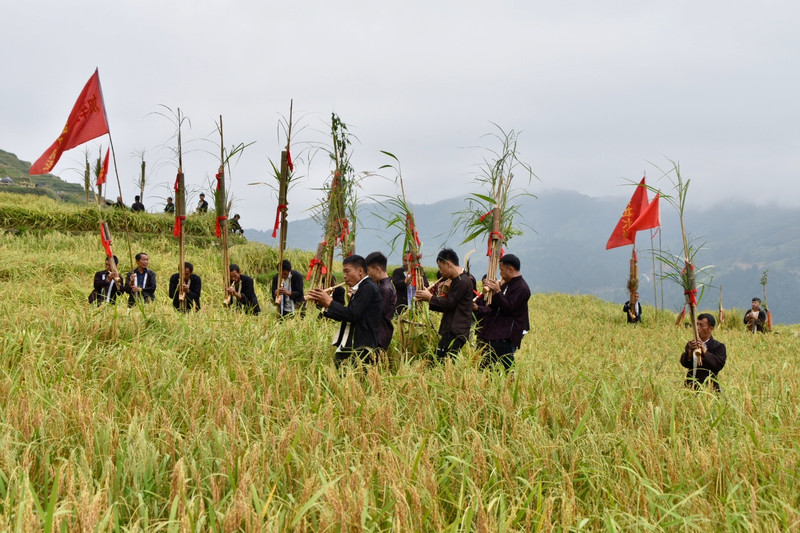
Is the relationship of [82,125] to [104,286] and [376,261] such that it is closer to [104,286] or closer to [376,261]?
[104,286]

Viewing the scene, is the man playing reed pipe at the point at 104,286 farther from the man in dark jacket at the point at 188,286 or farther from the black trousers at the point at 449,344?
the black trousers at the point at 449,344

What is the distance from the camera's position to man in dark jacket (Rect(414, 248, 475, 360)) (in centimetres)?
553

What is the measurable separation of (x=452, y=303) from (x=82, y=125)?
527 cm

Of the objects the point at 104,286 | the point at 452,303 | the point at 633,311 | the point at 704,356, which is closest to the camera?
the point at 704,356

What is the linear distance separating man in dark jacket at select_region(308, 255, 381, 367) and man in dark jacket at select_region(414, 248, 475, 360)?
66 centimetres

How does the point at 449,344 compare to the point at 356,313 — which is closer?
the point at 356,313

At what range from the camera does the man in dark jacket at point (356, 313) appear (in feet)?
16.1

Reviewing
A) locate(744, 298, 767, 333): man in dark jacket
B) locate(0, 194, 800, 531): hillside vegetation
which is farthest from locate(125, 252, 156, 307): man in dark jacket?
locate(744, 298, 767, 333): man in dark jacket

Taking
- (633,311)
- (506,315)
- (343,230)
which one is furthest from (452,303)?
(633,311)

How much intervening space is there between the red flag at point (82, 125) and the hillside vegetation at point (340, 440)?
2.25 m

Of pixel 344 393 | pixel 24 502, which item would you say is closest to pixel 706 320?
pixel 344 393

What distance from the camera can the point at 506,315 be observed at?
5633 millimetres

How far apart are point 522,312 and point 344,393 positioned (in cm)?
219

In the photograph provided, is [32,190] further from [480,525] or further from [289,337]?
[480,525]
